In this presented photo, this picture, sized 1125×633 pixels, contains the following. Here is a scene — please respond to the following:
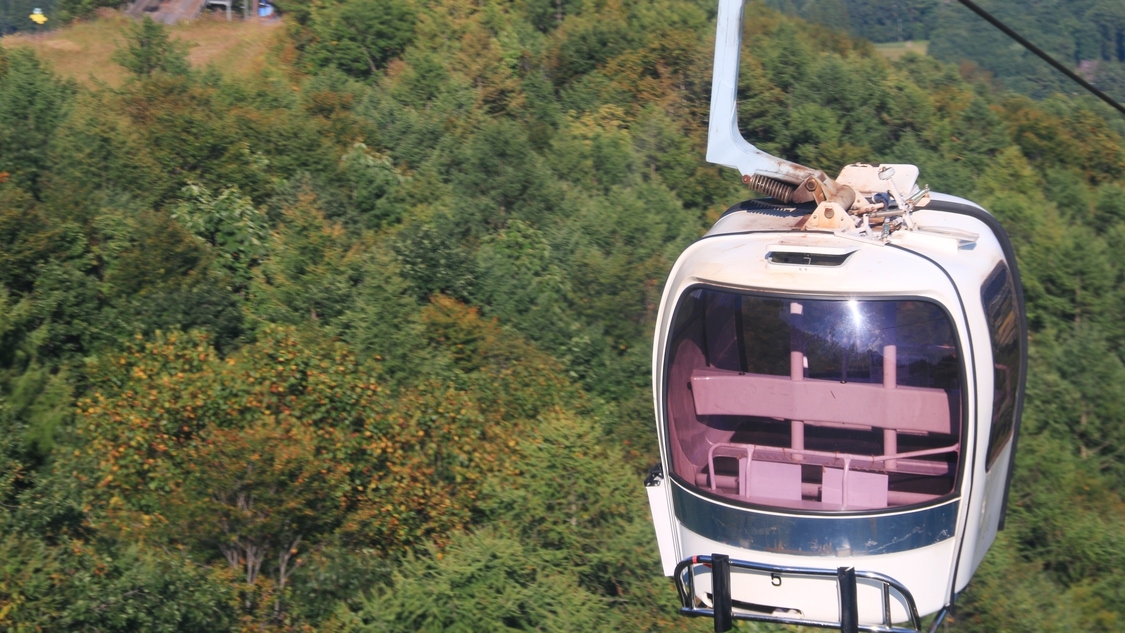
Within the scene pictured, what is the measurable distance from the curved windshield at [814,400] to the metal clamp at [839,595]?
0.96 ft

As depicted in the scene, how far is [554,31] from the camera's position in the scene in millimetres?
47094

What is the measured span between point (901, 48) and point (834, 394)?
4553cm

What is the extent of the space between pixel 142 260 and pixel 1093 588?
69.1ft

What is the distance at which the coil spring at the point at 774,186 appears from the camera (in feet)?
18.5

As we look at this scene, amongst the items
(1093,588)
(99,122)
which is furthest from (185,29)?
(1093,588)

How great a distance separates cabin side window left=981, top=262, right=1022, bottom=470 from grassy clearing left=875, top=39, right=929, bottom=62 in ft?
143

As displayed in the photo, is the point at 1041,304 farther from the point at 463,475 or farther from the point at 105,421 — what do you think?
the point at 105,421

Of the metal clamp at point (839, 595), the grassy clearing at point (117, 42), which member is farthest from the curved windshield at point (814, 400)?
the grassy clearing at point (117, 42)

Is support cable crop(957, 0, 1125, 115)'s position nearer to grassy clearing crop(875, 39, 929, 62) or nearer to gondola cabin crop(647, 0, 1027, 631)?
gondola cabin crop(647, 0, 1027, 631)

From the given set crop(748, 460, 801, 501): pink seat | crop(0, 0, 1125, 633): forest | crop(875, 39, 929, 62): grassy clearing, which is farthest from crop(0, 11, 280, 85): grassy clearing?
crop(748, 460, 801, 501): pink seat

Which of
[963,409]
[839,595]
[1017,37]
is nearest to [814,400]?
[963,409]

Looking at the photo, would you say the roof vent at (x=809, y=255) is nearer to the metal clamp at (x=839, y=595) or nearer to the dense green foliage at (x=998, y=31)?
the metal clamp at (x=839, y=595)

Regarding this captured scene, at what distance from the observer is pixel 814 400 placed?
5.24 m

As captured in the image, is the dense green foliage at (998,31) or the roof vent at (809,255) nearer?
the roof vent at (809,255)
